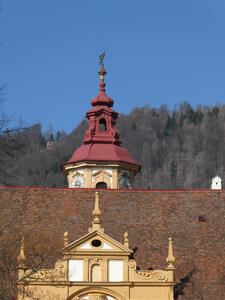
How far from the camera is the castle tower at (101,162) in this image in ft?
139

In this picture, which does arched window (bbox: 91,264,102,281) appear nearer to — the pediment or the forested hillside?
the pediment

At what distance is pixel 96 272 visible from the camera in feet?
91.6

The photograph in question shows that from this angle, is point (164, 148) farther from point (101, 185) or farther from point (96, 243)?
point (96, 243)

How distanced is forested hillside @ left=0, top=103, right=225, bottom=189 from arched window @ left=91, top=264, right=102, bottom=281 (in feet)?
182

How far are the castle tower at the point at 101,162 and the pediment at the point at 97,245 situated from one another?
13.6 meters

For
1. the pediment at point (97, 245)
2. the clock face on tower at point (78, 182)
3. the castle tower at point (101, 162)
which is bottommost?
the pediment at point (97, 245)

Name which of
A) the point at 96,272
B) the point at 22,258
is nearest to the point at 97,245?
the point at 96,272

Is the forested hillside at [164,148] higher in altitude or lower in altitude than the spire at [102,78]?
higher

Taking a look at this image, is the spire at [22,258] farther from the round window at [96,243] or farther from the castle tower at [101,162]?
the castle tower at [101,162]

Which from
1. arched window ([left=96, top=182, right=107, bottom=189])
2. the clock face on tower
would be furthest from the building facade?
the clock face on tower

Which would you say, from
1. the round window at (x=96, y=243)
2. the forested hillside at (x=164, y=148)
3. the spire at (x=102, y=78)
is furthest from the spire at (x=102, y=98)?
the forested hillside at (x=164, y=148)

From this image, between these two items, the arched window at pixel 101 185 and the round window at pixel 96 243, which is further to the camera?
the arched window at pixel 101 185

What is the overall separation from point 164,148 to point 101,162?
93.3 m

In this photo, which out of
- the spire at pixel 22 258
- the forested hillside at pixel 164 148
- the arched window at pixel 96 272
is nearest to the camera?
the spire at pixel 22 258
